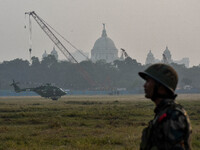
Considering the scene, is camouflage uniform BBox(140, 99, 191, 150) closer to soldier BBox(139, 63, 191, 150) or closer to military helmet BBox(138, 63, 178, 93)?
soldier BBox(139, 63, 191, 150)

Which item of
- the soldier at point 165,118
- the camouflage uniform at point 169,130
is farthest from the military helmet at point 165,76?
the camouflage uniform at point 169,130

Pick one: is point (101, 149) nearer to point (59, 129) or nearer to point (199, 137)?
point (199, 137)

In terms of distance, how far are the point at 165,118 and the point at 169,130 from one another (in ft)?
0.60

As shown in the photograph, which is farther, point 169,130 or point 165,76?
point 165,76

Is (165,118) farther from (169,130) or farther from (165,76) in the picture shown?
(165,76)

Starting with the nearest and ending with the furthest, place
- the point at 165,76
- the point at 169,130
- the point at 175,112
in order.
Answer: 1. the point at 169,130
2. the point at 175,112
3. the point at 165,76

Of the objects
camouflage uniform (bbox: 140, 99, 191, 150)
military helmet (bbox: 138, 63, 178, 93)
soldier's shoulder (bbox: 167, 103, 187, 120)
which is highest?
military helmet (bbox: 138, 63, 178, 93)

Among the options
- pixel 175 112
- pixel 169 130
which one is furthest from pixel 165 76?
pixel 169 130

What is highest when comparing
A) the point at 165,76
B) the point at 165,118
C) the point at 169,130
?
the point at 165,76

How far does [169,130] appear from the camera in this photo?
6242 mm

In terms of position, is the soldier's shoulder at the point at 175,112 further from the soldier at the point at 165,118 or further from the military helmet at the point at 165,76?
the military helmet at the point at 165,76

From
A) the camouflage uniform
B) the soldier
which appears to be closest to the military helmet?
the soldier

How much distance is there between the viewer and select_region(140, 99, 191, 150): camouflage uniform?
623 cm

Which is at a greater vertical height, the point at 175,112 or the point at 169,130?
the point at 175,112
